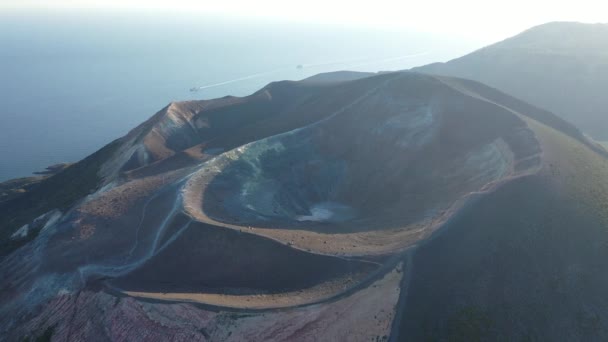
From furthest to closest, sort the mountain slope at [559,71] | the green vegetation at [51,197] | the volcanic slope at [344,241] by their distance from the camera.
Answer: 1. the mountain slope at [559,71]
2. the green vegetation at [51,197]
3. the volcanic slope at [344,241]

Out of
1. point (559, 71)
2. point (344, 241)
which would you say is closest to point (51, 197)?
point (344, 241)

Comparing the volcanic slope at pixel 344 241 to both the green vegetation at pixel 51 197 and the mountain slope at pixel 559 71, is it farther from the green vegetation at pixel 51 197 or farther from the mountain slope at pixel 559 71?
the mountain slope at pixel 559 71

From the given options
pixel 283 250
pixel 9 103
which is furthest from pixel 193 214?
pixel 9 103

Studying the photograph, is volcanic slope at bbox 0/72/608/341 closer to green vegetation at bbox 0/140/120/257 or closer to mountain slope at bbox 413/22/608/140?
green vegetation at bbox 0/140/120/257

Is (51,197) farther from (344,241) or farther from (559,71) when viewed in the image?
(559,71)

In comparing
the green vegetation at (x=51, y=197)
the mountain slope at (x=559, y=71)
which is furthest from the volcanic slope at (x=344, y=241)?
the mountain slope at (x=559, y=71)

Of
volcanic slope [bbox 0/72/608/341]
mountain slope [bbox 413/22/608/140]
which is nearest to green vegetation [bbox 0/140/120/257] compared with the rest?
volcanic slope [bbox 0/72/608/341]
